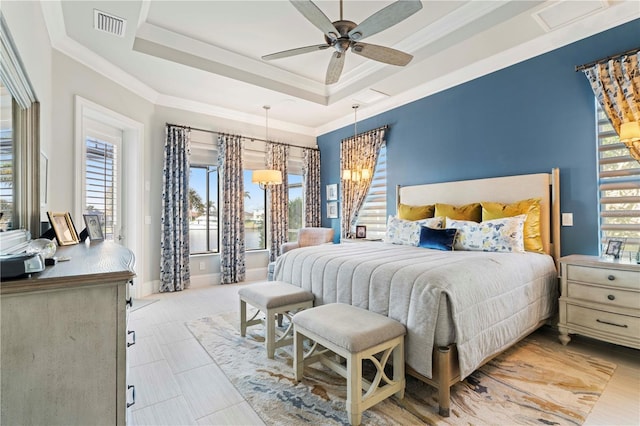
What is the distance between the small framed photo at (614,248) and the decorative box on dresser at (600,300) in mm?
82

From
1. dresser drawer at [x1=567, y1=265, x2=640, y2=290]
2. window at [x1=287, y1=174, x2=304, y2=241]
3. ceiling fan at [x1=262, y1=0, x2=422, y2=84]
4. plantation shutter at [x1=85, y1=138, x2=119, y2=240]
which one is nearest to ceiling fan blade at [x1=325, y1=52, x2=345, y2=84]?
ceiling fan at [x1=262, y1=0, x2=422, y2=84]

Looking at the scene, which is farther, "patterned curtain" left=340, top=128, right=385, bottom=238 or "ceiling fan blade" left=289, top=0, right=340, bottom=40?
"patterned curtain" left=340, top=128, right=385, bottom=238

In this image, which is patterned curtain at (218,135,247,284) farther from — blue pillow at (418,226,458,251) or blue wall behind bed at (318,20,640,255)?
blue pillow at (418,226,458,251)

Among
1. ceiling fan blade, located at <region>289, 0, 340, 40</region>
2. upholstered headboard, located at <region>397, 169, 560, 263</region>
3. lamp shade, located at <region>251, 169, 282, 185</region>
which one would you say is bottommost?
upholstered headboard, located at <region>397, 169, 560, 263</region>

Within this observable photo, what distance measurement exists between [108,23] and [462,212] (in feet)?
13.3

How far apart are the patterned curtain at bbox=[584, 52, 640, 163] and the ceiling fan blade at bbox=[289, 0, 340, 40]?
2.40 metres

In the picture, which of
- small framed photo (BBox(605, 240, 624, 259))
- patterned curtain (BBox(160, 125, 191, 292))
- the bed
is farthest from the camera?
patterned curtain (BBox(160, 125, 191, 292))

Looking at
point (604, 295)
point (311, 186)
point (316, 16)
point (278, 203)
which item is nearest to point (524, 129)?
point (604, 295)

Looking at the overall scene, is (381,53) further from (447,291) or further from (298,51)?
(447,291)

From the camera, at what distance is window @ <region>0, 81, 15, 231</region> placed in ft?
4.82

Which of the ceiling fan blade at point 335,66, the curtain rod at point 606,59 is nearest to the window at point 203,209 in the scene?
the ceiling fan blade at point 335,66

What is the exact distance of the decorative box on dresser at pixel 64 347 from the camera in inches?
36.6

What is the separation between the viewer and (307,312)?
2.09 m

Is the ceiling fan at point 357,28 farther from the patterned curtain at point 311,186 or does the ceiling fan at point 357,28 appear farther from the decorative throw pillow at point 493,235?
the patterned curtain at point 311,186
